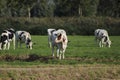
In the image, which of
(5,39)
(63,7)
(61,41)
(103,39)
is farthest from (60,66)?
(63,7)

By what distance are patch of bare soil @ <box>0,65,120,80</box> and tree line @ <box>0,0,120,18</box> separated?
6596 centimetres

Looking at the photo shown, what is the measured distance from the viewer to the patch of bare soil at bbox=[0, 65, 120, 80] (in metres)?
25.1

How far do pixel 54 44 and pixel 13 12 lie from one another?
324ft

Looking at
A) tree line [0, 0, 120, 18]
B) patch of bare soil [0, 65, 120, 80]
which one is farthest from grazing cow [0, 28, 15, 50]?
tree line [0, 0, 120, 18]

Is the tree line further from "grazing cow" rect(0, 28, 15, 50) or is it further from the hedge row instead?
"grazing cow" rect(0, 28, 15, 50)

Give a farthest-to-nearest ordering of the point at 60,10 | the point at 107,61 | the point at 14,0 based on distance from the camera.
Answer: the point at 60,10, the point at 14,0, the point at 107,61

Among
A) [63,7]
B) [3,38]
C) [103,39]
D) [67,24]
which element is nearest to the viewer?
[3,38]

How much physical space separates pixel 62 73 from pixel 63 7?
84842 mm

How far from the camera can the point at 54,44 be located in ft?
108

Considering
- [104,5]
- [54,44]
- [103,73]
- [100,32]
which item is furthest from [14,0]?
[103,73]

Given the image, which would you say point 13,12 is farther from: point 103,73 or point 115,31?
point 103,73

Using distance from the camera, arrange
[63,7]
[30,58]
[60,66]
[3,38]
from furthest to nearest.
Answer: [63,7] → [3,38] → [30,58] → [60,66]

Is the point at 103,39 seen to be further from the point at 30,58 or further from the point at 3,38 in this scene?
the point at 30,58

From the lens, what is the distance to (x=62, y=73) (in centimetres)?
2591
